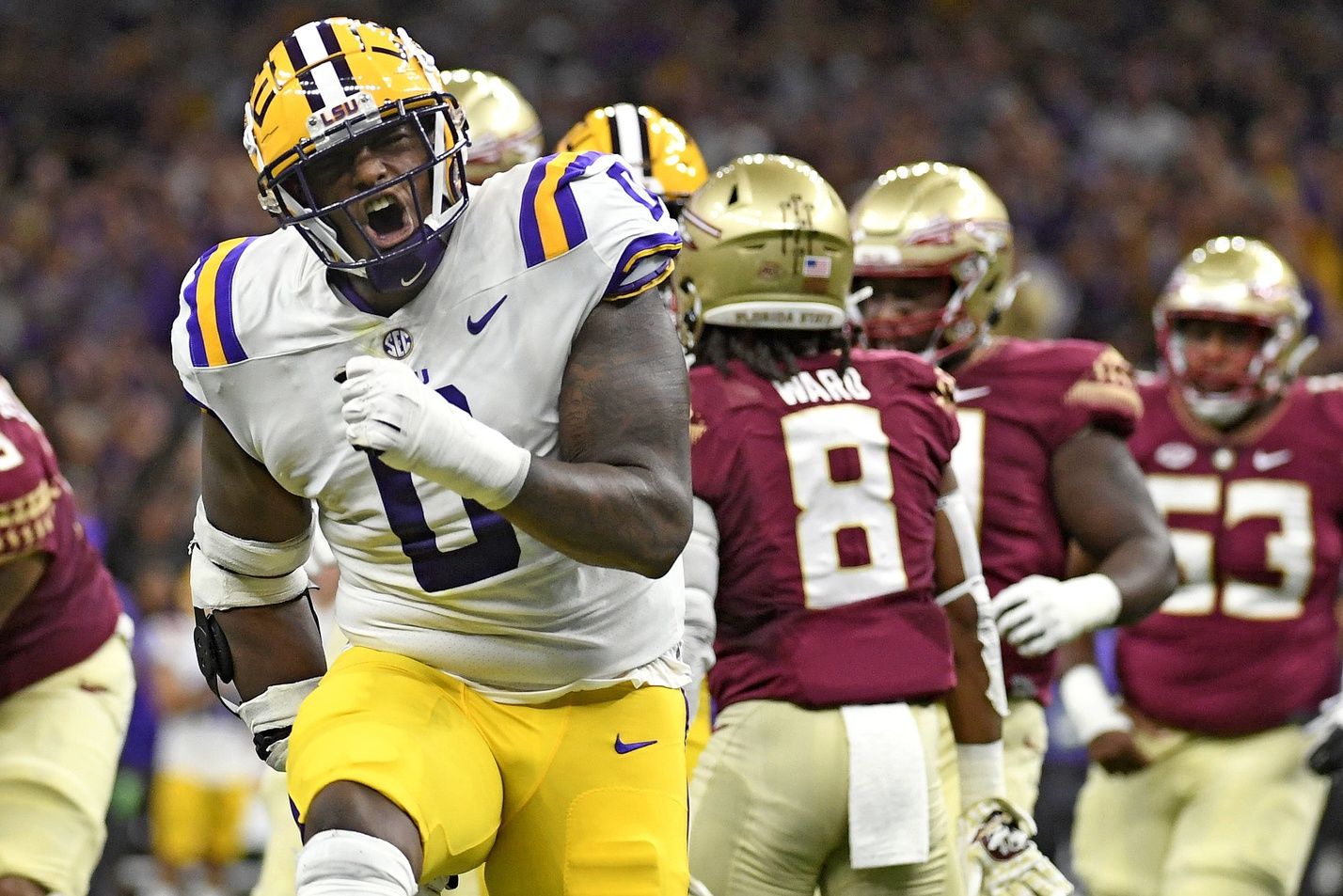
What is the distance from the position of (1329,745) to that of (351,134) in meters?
3.26

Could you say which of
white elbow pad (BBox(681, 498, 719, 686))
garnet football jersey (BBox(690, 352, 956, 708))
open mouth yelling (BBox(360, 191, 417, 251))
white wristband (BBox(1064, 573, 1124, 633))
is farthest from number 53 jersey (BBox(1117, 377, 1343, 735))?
open mouth yelling (BBox(360, 191, 417, 251))

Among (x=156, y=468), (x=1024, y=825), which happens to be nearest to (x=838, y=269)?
(x=1024, y=825)

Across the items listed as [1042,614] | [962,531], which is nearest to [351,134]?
[962,531]

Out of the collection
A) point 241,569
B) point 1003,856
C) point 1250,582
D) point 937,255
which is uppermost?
point 937,255

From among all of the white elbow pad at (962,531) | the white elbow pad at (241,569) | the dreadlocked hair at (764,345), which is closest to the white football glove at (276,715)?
the white elbow pad at (241,569)

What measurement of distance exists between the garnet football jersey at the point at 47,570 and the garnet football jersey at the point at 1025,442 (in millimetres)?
1944

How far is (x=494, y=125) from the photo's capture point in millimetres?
4828

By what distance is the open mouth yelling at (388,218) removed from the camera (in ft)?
9.29

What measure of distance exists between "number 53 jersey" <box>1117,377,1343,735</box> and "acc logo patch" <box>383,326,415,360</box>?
2983mm

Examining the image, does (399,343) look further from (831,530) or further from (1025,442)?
(1025,442)

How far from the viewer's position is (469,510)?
2.88 meters

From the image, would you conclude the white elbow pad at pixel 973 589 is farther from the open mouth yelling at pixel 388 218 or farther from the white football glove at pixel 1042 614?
the open mouth yelling at pixel 388 218

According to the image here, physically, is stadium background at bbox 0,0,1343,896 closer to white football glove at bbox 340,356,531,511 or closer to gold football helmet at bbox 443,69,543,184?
gold football helmet at bbox 443,69,543,184

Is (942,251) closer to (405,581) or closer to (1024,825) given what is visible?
(1024,825)
